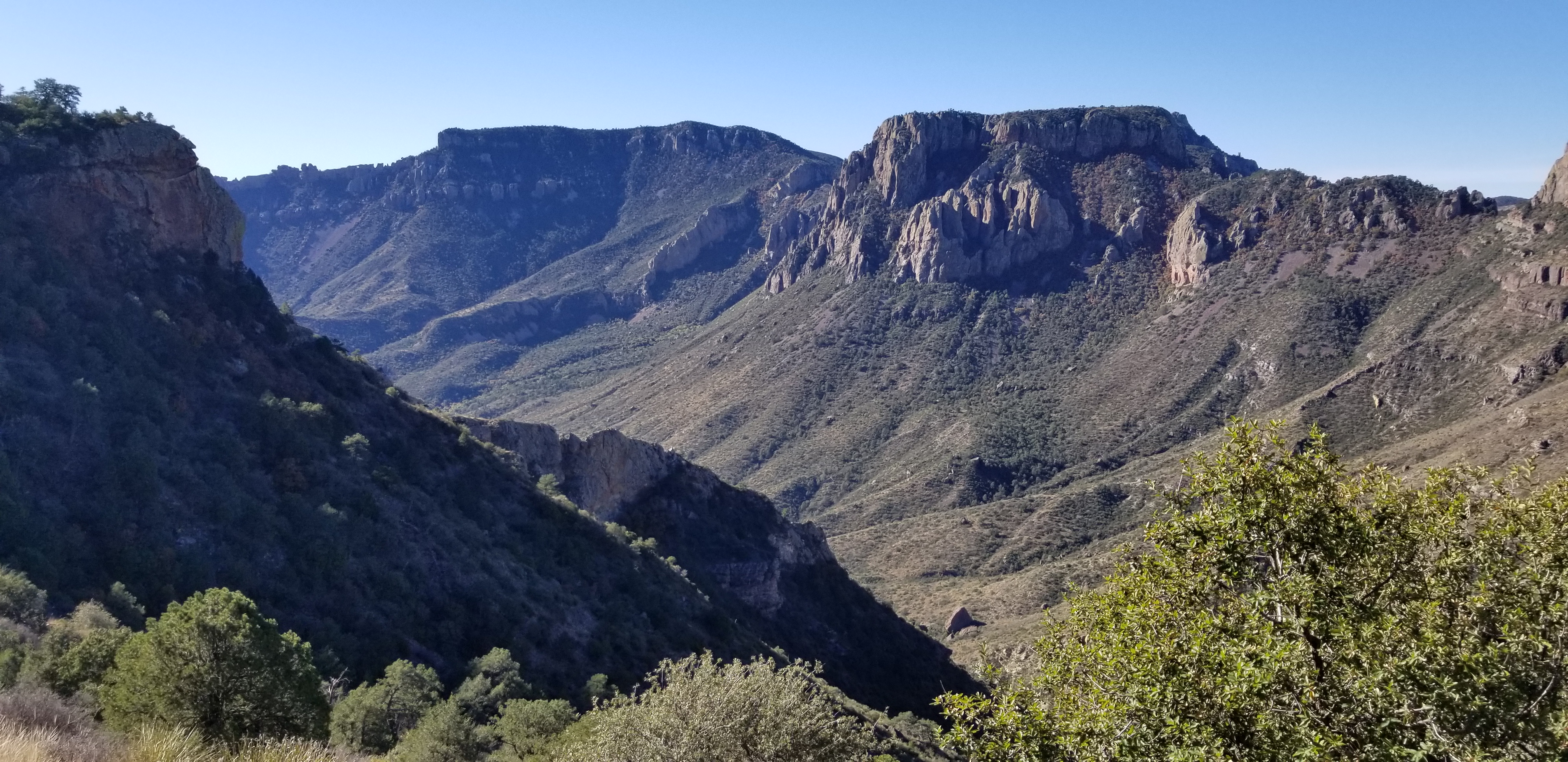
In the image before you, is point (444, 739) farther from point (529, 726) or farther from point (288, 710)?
point (288, 710)

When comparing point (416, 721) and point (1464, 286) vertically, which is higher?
point (1464, 286)

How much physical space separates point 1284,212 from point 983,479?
66.0 meters

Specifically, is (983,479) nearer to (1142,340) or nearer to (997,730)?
(1142,340)

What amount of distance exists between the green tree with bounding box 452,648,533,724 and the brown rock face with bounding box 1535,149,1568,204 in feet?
385

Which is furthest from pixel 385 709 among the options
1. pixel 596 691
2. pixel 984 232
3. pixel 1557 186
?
pixel 984 232

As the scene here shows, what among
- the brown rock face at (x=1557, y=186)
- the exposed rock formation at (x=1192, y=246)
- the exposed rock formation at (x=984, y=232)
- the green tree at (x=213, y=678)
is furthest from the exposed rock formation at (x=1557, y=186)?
the green tree at (x=213, y=678)

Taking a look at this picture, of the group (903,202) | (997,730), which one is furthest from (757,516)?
(903,202)

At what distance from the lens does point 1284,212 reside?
131 meters

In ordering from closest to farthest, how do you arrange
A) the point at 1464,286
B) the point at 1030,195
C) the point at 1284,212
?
the point at 1464,286
the point at 1284,212
the point at 1030,195

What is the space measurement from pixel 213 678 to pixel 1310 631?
18474mm

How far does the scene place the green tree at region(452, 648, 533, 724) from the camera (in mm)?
28094

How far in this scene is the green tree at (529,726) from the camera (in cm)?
2417

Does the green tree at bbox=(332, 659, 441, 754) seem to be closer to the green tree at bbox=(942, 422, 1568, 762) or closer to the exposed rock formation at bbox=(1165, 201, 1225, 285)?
the green tree at bbox=(942, 422, 1568, 762)

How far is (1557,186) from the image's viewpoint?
10181cm
